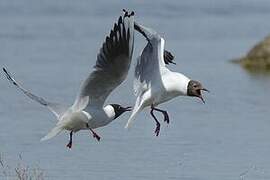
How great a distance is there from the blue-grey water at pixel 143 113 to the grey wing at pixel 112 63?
3.28 feet

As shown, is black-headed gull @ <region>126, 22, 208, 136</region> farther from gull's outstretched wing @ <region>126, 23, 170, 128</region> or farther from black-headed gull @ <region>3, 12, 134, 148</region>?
black-headed gull @ <region>3, 12, 134, 148</region>

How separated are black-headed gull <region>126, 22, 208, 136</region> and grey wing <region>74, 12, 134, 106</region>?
0.40 meters

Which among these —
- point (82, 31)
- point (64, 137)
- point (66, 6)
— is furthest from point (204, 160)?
point (66, 6)

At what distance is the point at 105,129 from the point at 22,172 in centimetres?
380

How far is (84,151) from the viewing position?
13.4 m

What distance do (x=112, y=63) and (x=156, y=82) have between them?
0.74 meters

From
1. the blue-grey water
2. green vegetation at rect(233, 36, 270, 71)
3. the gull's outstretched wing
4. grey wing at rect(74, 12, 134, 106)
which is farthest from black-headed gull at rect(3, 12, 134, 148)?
green vegetation at rect(233, 36, 270, 71)

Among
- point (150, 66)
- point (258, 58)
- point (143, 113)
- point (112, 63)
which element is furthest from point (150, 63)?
point (258, 58)

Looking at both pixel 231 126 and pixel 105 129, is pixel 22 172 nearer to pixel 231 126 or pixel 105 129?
pixel 105 129

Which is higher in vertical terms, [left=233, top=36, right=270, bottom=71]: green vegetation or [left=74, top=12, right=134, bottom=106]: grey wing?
[left=74, top=12, right=134, bottom=106]: grey wing

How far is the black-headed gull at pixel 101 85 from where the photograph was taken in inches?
422

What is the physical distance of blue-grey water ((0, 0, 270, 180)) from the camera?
41.3ft

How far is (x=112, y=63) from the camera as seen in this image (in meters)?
10.9

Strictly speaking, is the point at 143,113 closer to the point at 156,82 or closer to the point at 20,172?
the point at 156,82
